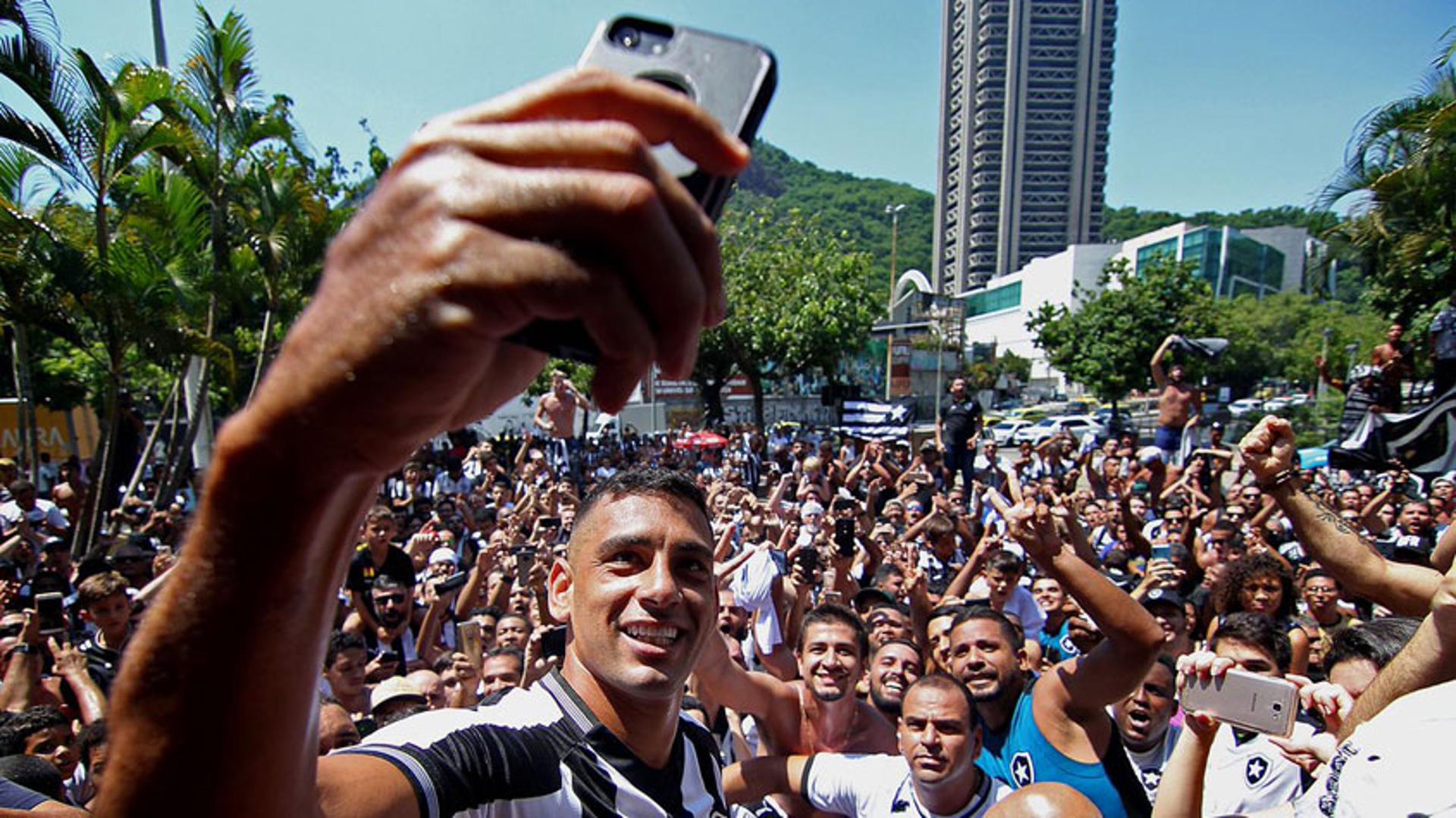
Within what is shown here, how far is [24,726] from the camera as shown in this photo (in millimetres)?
3201

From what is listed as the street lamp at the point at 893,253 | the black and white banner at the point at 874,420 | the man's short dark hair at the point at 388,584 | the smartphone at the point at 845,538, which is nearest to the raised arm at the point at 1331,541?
the smartphone at the point at 845,538

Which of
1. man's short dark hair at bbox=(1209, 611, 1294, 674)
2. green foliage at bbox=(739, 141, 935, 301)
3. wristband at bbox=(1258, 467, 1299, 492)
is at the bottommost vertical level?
man's short dark hair at bbox=(1209, 611, 1294, 674)

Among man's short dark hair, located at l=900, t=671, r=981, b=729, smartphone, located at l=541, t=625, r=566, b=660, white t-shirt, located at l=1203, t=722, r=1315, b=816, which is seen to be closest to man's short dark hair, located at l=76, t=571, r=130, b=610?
smartphone, located at l=541, t=625, r=566, b=660

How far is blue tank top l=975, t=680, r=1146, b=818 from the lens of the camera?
2945 mm

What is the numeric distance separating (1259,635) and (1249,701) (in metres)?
1.24

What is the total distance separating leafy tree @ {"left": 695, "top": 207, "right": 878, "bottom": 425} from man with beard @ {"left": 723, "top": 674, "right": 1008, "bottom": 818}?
81.9 ft

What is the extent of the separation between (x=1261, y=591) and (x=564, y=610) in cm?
443

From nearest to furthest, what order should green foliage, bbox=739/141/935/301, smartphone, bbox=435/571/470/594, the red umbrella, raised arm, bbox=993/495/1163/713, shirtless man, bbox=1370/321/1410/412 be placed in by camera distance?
raised arm, bbox=993/495/1163/713 < smartphone, bbox=435/571/470/594 < shirtless man, bbox=1370/321/1410/412 < the red umbrella < green foliage, bbox=739/141/935/301

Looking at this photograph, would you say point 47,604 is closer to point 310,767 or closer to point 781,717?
point 781,717

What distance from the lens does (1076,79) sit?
11575 centimetres

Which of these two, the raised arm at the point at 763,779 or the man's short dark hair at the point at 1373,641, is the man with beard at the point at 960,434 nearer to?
the man's short dark hair at the point at 1373,641

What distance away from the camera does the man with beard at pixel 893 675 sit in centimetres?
379

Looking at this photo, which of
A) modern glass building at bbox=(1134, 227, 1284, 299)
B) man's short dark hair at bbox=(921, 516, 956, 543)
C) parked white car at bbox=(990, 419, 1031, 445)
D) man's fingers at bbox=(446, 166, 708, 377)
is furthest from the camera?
modern glass building at bbox=(1134, 227, 1284, 299)

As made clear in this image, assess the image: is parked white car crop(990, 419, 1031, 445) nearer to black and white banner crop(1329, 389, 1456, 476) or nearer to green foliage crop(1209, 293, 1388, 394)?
green foliage crop(1209, 293, 1388, 394)
